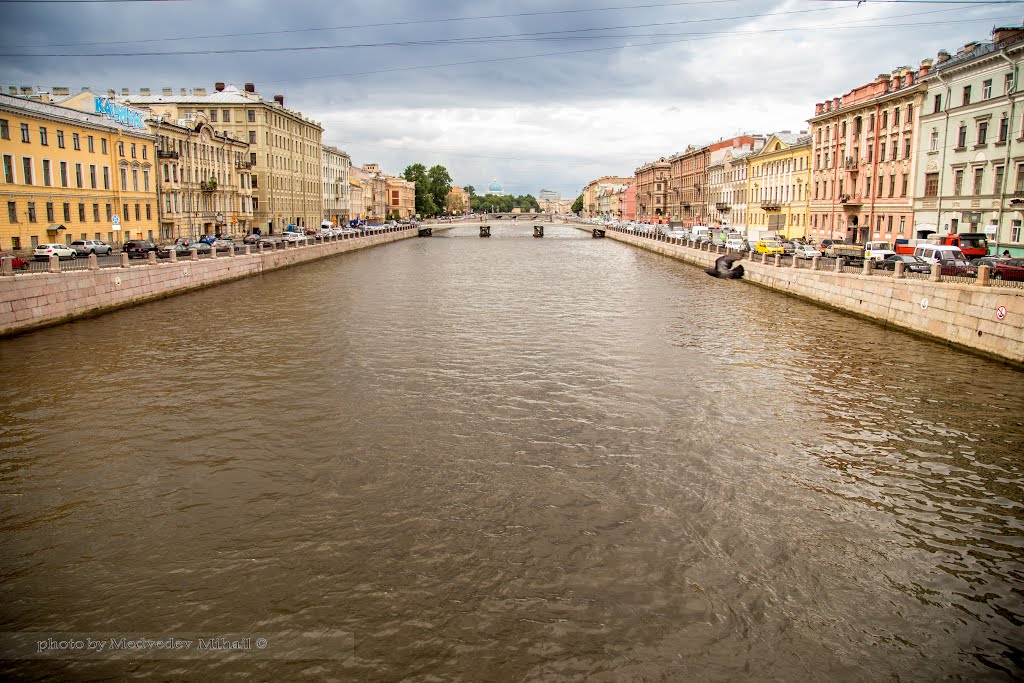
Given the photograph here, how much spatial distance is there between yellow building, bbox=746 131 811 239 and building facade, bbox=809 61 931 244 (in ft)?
8.48

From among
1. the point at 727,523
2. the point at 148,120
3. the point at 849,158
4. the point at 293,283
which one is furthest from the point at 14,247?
the point at 849,158

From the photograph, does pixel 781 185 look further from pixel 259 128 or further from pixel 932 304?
pixel 259 128

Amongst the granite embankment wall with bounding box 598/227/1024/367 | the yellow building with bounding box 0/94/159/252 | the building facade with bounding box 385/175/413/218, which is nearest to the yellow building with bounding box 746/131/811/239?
the granite embankment wall with bounding box 598/227/1024/367

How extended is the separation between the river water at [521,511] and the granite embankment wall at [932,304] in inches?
37.1

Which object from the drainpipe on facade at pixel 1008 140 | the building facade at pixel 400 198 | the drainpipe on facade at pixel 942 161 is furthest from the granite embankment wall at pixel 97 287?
the building facade at pixel 400 198

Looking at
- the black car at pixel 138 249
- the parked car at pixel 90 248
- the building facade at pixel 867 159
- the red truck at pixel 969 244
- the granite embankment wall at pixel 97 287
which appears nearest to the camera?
the granite embankment wall at pixel 97 287

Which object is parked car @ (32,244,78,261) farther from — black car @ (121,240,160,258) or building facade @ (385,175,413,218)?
building facade @ (385,175,413,218)

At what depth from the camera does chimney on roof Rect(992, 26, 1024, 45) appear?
38.9 meters

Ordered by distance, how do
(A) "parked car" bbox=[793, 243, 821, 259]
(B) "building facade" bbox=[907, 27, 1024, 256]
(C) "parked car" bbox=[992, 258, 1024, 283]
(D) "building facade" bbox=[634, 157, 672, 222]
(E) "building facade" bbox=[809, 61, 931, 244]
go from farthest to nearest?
(D) "building facade" bbox=[634, 157, 672, 222], (E) "building facade" bbox=[809, 61, 931, 244], (A) "parked car" bbox=[793, 243, 821, 259], (B) "building facade" bbox=[907, 27, 1024, 256], (C) "parked car" bbox=[992, 258, 1024, 283]

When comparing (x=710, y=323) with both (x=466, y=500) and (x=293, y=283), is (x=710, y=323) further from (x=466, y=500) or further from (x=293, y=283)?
(x=293, y=283)

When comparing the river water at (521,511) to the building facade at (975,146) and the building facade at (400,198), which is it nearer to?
the building facade at (975,146)

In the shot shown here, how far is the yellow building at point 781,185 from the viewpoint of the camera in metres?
68.9

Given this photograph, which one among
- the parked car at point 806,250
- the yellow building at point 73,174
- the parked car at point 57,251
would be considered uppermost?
the yellow building at point 73,174

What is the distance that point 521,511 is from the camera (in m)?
10.4
